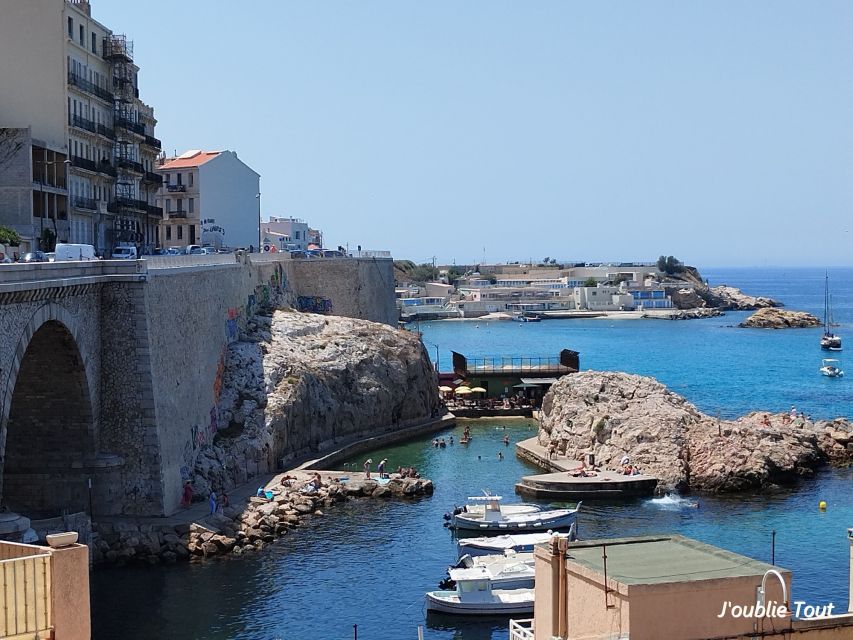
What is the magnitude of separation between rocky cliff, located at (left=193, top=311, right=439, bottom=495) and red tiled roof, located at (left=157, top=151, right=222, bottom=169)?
15173 millimetres

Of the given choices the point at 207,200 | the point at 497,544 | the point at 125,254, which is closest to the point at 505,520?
the point at 497,544

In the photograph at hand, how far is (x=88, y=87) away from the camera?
58344mm

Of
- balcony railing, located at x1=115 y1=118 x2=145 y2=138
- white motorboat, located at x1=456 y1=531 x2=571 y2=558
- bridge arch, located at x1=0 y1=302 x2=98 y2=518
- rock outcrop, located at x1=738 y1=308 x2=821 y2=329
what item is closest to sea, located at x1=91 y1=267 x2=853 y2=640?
white motorboat, located at x1=456 y1=531 x2=571 y2=558

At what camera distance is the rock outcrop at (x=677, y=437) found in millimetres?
52875

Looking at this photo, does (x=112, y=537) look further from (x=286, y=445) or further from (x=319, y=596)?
(x=286, y=445)

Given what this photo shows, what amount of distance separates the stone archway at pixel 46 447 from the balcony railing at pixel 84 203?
56.1 feet

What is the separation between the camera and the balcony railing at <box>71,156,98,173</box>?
55934mm

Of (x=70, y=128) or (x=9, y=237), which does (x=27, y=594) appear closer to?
(x=9, y=237)

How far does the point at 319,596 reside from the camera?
3697 cm

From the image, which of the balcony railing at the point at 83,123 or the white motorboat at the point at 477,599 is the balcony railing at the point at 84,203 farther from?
the white motorboat at the point at 477,599

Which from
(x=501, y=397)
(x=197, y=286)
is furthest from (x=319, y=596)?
(x=501, y=397)

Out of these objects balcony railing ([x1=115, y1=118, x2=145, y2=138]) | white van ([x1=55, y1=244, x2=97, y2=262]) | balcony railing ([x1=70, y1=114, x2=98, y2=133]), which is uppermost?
balcony railing ([x1=115, y1=118, x2=145, y2=138])

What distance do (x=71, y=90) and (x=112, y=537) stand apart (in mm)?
24777

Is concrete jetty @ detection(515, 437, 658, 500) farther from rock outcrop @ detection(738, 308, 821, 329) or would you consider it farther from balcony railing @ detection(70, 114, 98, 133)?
rock outcrop @ detection(738, 308, 821, 329)
